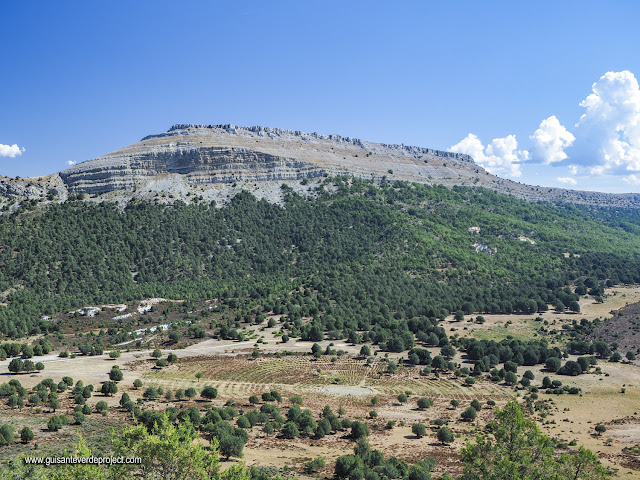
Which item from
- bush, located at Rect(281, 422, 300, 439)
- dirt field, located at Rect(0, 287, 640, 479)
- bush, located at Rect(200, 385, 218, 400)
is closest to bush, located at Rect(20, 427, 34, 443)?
dirt field, located at Rect(0, 287, 640, 479)

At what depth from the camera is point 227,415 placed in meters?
48.3

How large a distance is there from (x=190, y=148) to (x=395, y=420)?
138369mm

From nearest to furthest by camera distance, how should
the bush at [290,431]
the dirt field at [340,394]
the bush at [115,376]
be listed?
1. the dirt field at [340,394]
2. the bush at [290,431]
3. the bush at [115,376]

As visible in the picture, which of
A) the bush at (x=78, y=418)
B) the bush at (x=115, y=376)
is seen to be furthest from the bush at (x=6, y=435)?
the bush at (x=115, y=376)

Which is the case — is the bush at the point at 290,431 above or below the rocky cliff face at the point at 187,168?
below

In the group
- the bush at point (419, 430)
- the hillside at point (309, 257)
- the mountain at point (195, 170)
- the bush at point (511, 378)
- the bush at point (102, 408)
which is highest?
the mountain at point (195, 170)

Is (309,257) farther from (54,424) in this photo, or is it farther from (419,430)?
(54,424)

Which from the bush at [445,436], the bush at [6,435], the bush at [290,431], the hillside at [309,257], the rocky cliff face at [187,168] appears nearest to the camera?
the bush at [6,435]

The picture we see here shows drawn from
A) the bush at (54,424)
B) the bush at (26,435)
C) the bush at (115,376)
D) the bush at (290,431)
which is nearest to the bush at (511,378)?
the bush at (290,431)

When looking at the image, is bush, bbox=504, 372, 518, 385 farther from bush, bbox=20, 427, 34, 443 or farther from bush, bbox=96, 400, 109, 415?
bush, bbox=20, 427, 34, 443

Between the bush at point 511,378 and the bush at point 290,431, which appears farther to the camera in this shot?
the bush at point 511,378

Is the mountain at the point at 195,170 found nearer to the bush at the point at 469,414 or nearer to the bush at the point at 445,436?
the bush at the point at 469,414

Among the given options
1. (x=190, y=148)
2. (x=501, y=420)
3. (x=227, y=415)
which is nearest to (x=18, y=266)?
(x=190, y=148)

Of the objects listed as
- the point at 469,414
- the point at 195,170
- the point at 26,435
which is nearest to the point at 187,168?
the point at 195,170
